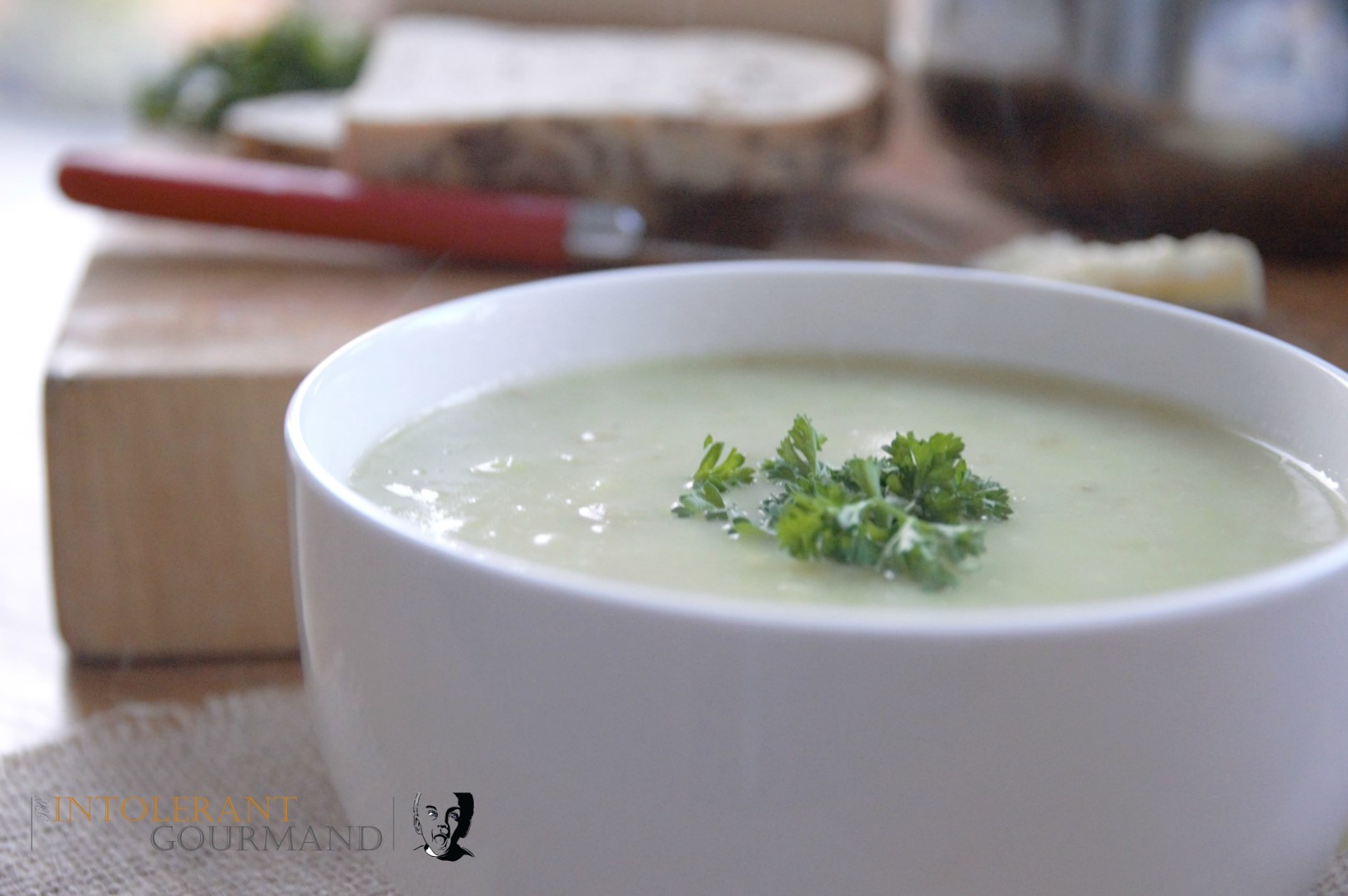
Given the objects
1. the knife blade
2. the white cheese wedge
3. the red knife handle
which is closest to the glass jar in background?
the white cheese wedge

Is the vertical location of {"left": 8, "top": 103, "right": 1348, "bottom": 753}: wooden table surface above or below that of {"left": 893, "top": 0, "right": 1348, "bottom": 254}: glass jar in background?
below

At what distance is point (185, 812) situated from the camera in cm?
75

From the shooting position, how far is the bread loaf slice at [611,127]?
1.28 meters

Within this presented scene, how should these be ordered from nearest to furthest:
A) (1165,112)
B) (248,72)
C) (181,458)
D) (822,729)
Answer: (822,729) → (181,458) → (1165,112) → (248,72)

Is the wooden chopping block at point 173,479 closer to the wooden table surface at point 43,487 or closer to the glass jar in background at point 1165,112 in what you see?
the wooden table surface at point 43,487

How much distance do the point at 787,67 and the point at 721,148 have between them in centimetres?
25

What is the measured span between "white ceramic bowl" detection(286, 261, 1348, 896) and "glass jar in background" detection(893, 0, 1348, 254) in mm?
644

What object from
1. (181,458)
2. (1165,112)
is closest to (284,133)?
(181,458)

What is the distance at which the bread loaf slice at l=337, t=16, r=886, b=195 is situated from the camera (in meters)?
1.28

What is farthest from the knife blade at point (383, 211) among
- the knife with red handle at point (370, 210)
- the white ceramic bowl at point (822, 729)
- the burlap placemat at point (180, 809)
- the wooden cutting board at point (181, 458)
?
the white ceramic bowl at point (822, 729)

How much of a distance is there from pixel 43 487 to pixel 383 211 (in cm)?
34

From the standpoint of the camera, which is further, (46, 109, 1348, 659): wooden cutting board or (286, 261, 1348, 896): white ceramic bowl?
(46, 109, 1348, 659): wooden cutting board
